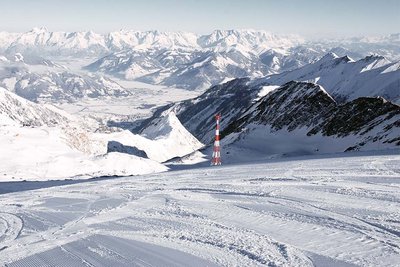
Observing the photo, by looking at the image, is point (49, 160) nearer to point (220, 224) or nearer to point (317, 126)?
point (317, 126)

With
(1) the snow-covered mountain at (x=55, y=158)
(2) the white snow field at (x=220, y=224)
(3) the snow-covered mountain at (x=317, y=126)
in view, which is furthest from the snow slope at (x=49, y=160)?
(2) the white snow field at (x=220, y=224)

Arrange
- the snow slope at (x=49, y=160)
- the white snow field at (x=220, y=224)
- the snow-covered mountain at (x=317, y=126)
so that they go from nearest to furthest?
the white snow field at (x=220, y=224)
the snow-covered mountain at (x=317, y=126)
the snow slope at (x=49, y=160)

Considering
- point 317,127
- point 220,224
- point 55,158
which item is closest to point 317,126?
point 317,127

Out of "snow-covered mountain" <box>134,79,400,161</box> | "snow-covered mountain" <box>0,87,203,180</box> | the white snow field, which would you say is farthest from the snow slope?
the white snow field

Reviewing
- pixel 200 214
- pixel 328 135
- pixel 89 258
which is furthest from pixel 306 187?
pixel 328 135

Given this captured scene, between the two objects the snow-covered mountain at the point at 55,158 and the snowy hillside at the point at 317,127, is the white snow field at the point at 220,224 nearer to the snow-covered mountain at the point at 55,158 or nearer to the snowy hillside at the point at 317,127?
the snowy hillside at the point at 317,127

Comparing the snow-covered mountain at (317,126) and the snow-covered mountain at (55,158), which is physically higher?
the snow-covered mountain at (317,126)

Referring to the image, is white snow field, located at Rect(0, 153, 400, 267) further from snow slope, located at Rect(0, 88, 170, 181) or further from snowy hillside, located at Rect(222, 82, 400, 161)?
snow slope, located at Rect(0, 88, 170, 181)

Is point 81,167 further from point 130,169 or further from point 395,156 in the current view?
point 395,156
